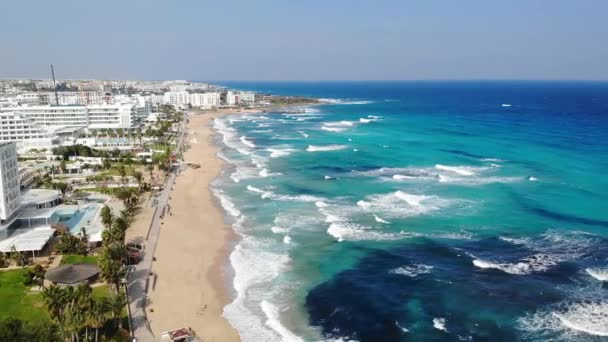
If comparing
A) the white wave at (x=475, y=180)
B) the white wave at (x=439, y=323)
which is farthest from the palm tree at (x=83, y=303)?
the white wave at (x=475, y=180)

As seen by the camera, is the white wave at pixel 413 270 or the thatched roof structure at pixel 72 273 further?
the white wave at pixel 413 270

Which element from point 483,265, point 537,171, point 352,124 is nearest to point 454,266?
point 483,265

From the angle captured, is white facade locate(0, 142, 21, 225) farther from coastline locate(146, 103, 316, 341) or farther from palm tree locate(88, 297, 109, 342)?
palm tree locate(88, 297, 109, 342)

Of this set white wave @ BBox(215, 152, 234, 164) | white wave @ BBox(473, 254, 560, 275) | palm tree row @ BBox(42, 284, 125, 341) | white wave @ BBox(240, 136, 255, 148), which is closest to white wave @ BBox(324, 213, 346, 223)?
white wave @ BBox(473, 254, 560, 275)

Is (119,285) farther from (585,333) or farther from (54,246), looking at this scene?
(585,333)

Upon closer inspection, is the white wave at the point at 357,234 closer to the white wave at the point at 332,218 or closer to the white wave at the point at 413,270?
the white wave at the point at 332,218

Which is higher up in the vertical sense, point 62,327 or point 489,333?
point 62,327

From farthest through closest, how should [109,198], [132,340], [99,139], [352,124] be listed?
[352,124] → [99,139] → [109,198] → [132,340]

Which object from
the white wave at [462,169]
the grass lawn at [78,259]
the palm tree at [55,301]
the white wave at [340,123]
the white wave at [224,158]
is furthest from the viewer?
the white wave at [340,123]
